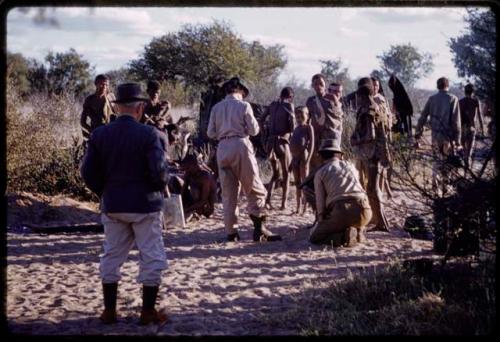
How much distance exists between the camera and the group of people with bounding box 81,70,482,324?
217 inches

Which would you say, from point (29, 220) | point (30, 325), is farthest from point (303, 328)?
point (29, 220)

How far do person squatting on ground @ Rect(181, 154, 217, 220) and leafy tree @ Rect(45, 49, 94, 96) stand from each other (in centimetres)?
1911

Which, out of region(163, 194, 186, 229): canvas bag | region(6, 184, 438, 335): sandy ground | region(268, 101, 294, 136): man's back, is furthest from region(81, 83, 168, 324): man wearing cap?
region(268, 101, 294, 136): man's back

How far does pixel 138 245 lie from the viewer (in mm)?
5535

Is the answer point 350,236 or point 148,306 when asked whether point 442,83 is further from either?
point 148,306

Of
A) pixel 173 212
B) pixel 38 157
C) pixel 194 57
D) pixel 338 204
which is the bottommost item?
pixel 173 212

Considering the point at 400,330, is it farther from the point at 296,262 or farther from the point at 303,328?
the point at 296,262

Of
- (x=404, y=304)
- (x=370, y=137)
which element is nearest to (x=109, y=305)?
(x=404, y=304)

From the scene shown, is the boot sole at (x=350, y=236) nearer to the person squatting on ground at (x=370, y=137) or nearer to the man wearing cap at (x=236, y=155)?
the person squatting on ground at (x=370, y=137)

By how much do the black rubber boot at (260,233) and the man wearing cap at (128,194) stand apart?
330cm

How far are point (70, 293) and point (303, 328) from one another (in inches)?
90.2

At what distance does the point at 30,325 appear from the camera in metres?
5.48

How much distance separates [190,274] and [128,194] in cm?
189

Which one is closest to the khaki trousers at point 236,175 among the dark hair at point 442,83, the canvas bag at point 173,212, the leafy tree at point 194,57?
the canvas bag at point 173,212
